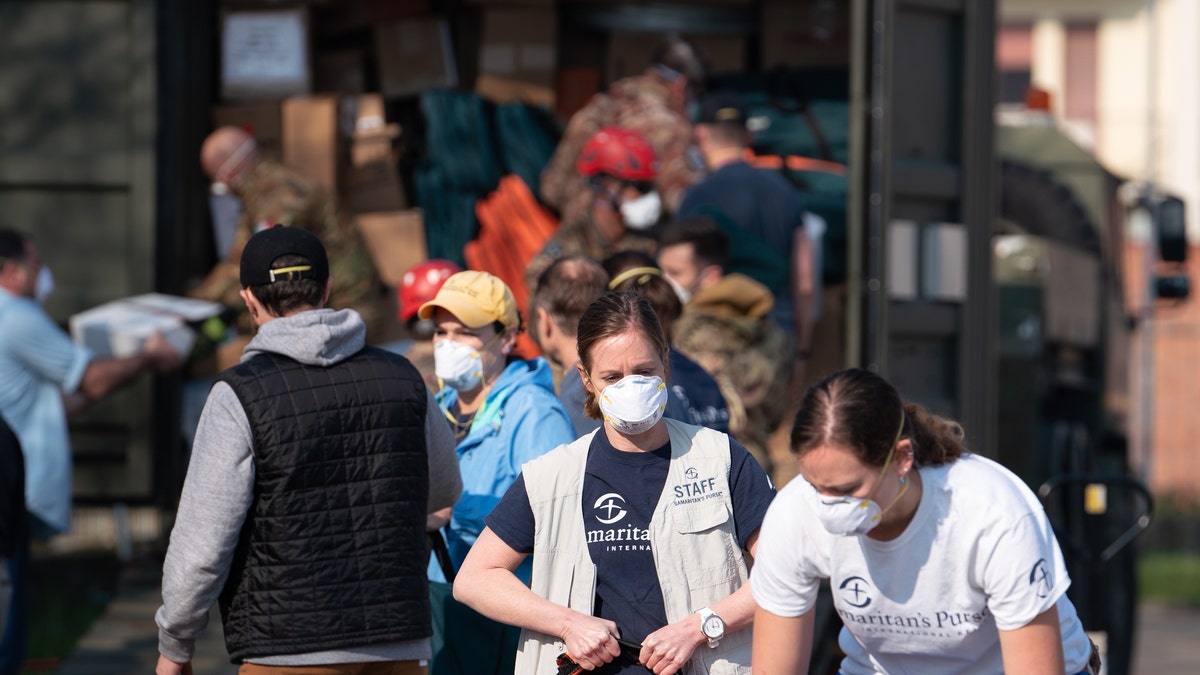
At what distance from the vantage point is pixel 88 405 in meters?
7.37

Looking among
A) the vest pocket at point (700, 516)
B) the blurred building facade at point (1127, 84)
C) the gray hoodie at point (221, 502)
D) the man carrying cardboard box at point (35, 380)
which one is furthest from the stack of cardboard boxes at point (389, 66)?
the blurred building facade at point (1127, 84)

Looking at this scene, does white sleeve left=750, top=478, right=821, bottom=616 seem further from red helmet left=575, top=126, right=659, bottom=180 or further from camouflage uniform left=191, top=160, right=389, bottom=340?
camouflage uniform left=191, top=160, right=389, bottom=340

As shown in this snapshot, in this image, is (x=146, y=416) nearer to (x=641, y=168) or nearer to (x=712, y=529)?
(x=641, y=168)

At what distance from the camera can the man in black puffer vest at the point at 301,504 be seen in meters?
3.49

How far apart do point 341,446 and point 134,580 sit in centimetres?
506

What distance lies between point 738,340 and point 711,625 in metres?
2.64

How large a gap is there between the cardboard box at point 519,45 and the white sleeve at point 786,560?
612 cm

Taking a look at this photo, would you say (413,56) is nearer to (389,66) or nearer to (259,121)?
(389,66)

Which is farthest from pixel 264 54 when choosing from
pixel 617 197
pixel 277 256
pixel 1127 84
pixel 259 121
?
pixel 1127 84

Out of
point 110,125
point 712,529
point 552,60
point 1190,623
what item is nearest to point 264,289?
point 712,529

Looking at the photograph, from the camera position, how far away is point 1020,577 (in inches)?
119

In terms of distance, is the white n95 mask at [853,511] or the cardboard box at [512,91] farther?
the cardboard box at [512,91]

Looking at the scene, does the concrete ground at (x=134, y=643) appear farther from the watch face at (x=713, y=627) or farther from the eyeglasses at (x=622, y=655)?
the watch face at (x=713, y=627)

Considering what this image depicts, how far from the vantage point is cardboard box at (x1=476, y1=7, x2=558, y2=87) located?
9039mm
